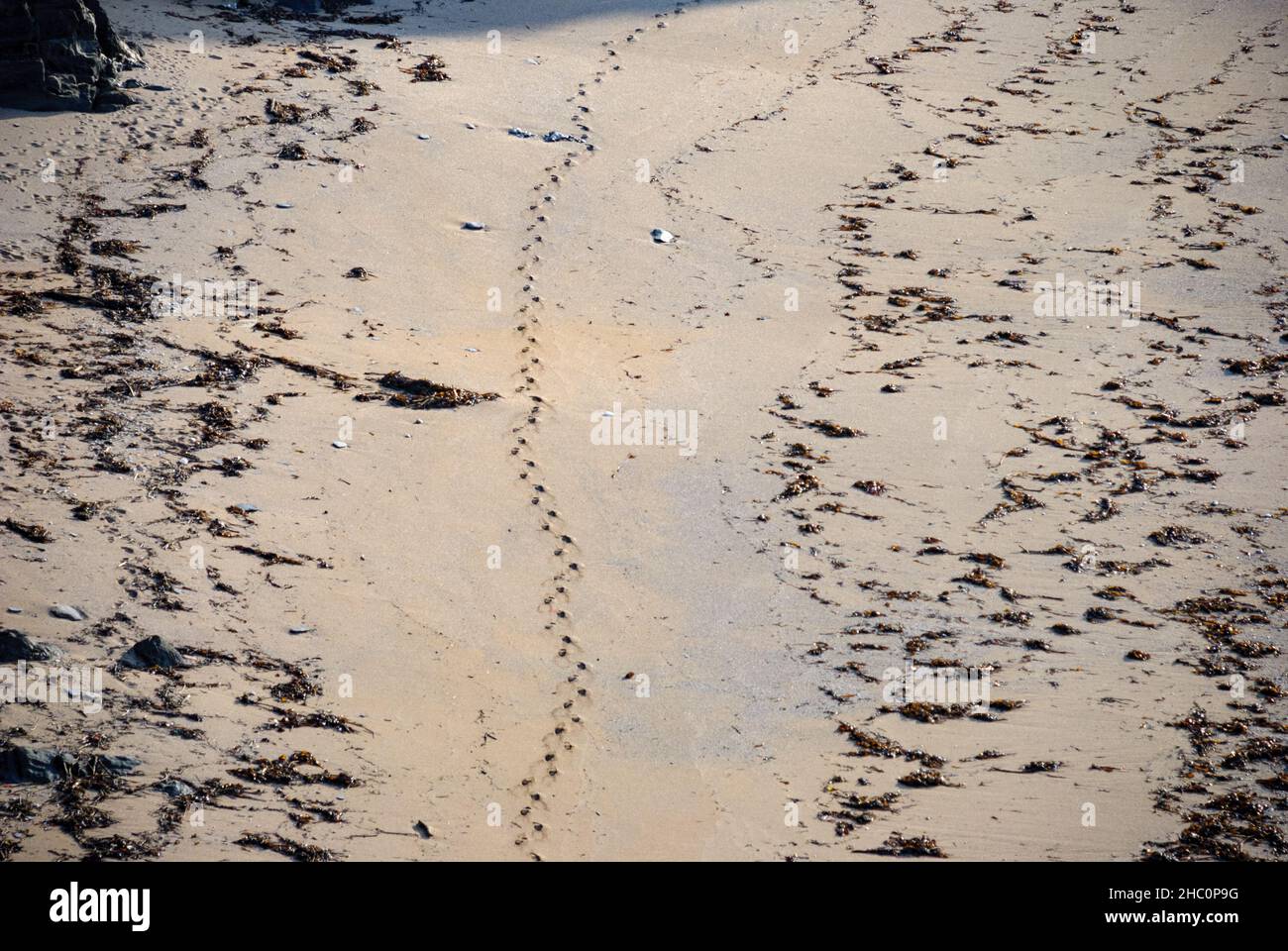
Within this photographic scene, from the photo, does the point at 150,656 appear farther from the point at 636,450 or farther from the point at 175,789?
the point at 636,450

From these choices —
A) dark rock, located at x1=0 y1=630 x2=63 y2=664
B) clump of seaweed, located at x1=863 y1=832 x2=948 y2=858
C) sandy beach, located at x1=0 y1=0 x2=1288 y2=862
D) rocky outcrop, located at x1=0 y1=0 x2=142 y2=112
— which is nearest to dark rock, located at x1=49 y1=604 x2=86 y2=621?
sandy beach, located at x1=0 y1=0 x2=1288 y2=862

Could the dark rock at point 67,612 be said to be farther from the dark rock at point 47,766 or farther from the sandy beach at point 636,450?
the dark rock at point 47,766

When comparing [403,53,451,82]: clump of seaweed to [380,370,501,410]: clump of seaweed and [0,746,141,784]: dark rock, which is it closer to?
[380,370,501,410]: clump of seaweed

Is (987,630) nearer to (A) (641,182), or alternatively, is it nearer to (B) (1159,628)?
(B) (1159,628)

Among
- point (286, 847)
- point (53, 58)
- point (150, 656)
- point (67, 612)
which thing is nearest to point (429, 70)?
point (53, 58)

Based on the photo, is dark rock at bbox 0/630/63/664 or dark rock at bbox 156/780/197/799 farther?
dark rock at bbox 0/630/63/664

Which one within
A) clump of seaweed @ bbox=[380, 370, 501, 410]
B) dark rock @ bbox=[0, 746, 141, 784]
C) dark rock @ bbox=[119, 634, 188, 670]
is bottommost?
dark rock @ bbox=[0, 746, 141, 784]
